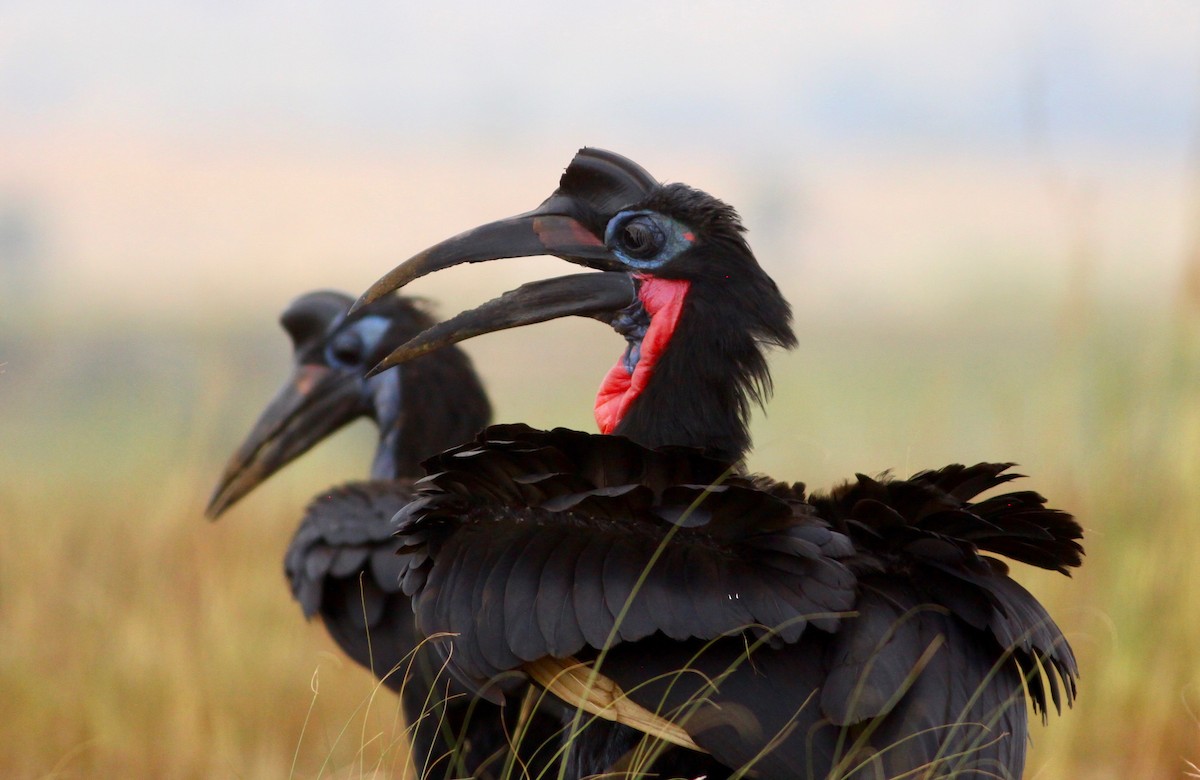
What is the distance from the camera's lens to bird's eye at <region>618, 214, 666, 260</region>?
2664 millimetres

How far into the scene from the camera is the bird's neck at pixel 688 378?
8.23ft

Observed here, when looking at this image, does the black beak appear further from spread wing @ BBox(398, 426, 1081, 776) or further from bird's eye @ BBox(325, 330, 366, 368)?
bird's eye @ BBox(325, 330, 366, 368)

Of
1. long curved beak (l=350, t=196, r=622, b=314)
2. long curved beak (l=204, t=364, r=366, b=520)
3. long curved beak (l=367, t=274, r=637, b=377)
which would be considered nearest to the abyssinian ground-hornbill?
long curved beak (l=204, t=364, r=366, b=520)

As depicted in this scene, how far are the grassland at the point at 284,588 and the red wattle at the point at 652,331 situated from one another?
0.40m

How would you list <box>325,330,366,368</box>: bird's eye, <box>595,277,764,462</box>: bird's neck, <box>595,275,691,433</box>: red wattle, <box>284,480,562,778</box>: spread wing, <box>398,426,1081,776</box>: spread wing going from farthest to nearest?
<box>325,330,366,368</box>: bird's eye, <box>284,480,562,778</box>: spread wing, <box>595,275,691,433</box>: red wattle, <box>595,277,764,462</box>: bird's neck, <box>398,426,1081,776</box>: spread wing

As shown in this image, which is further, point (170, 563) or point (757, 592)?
point (170, 563)

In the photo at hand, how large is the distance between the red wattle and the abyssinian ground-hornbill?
19.8 inches

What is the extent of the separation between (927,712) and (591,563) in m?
0.50

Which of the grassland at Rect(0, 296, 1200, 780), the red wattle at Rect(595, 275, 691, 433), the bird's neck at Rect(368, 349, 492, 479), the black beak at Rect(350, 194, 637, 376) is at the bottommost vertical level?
the grassland at Rect(0, 296, 1200, 780)

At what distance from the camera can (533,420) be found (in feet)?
27.0

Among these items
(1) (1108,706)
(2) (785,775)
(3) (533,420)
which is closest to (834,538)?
(2) (785,775)

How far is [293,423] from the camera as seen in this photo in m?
4.15

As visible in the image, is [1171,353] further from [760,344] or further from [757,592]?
[757,592]

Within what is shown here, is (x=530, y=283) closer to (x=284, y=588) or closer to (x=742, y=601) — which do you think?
(x=742, y=601)
